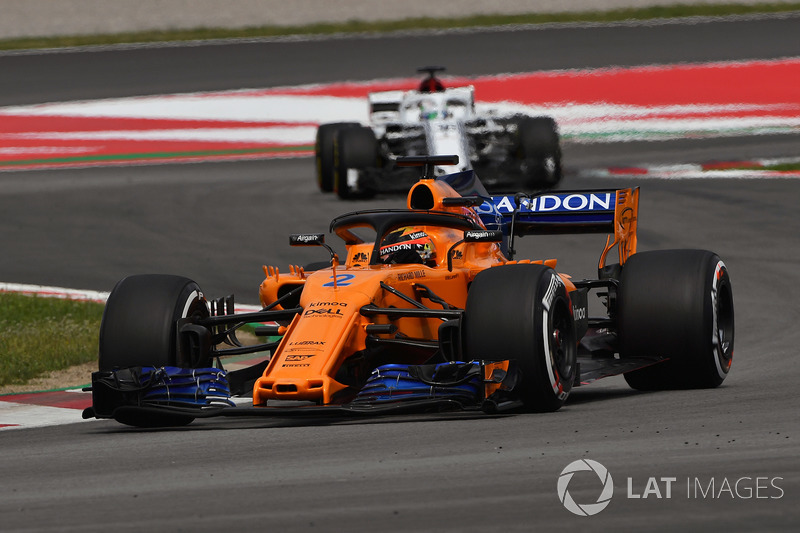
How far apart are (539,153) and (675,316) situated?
1197 centimetres

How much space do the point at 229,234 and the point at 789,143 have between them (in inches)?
425

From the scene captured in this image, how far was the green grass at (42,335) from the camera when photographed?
40.3 feet

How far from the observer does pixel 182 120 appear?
28781 millimetres

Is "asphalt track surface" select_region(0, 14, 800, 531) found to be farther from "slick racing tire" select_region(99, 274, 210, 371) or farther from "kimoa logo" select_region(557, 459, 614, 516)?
"slick racing tire" select_region(99, 274, 210, 371)

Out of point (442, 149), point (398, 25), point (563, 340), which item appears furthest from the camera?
point (398, 25)

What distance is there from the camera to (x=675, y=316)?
9.89 metres

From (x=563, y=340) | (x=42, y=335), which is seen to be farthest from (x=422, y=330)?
(x=42, y=335)

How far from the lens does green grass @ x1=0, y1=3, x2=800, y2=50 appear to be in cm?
3644

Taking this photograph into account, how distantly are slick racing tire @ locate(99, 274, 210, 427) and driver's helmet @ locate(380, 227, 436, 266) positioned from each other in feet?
4.71

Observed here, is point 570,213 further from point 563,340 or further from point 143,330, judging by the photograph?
point 143,330

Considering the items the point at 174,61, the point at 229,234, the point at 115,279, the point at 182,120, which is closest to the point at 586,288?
the point at 115,279

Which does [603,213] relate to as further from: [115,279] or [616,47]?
[616,47]

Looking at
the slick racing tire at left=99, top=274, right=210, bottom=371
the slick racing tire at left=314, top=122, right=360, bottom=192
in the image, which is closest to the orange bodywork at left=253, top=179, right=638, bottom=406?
the slick racing tire at left=99, top=274, right=210, bottom=371

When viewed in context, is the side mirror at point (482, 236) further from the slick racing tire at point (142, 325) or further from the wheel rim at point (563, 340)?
the slick racing tire at point (142, 325)
